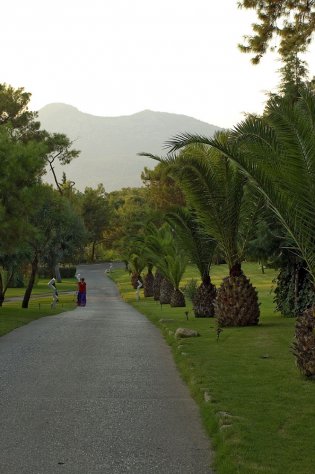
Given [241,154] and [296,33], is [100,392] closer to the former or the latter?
[241,154]

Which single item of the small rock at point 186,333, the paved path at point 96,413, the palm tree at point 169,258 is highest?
the palm tree at point 169,258

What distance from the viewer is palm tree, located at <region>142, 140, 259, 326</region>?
15883 millimetres

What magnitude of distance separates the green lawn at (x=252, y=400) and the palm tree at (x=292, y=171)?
900 mm

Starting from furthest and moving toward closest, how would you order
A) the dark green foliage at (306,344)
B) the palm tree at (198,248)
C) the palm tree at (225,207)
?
the palm tree at (198,248), the palm tree at (225,207), the dark green foliage at (306,344)

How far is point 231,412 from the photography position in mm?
6609

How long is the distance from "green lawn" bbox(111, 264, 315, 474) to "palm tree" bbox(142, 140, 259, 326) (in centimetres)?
217

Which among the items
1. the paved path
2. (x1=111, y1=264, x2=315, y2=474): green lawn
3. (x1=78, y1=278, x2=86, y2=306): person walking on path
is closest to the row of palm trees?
(x1=111, y1=264, x2=315, y2=474): green lawn

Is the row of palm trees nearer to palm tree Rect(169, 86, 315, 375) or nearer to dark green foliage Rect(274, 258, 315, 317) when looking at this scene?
palm tree Rect(169, 86, 315, 375)

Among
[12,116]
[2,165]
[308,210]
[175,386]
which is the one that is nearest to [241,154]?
[308,210]

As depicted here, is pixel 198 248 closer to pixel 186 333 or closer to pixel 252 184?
pixel 186 333

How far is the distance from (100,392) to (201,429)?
7.64 ft

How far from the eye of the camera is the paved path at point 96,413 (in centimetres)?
524

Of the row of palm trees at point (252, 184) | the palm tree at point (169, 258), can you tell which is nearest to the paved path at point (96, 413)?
the row of palm trees at point (252, 184)

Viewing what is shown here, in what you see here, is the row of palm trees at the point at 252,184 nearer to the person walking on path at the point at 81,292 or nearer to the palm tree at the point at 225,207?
the palm tree at the point at 225,207
